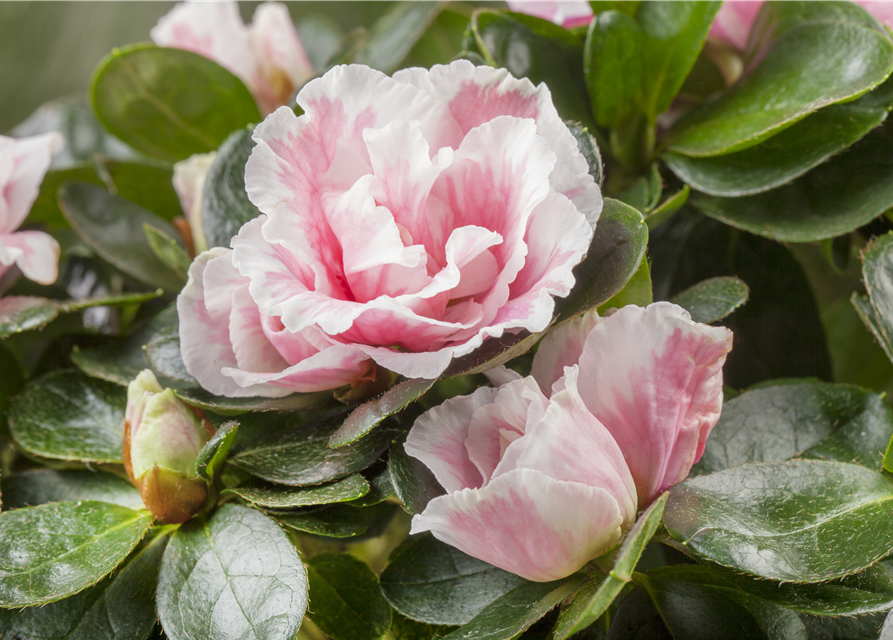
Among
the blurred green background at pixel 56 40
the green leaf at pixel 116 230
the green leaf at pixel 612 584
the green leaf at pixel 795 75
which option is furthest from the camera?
the blurred green background at pixel 56 40

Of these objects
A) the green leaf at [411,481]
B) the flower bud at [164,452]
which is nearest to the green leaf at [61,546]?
the flower bud at [164,452]

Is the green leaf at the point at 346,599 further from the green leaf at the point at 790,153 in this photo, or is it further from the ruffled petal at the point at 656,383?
the green leaf at the point at 790,153

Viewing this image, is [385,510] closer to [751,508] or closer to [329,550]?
[329,550]

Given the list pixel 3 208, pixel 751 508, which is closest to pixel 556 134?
pixel 751 508

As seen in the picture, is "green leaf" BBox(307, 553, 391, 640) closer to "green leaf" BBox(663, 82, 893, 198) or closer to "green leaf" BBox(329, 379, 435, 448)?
"green leaf" BBox(329, 379, 435, 448)

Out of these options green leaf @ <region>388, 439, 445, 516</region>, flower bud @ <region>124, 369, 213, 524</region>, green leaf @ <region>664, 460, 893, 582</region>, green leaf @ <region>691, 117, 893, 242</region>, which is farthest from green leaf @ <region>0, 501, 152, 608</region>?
Answer: green leaf @ <region>691, 117, 893, 242</region>

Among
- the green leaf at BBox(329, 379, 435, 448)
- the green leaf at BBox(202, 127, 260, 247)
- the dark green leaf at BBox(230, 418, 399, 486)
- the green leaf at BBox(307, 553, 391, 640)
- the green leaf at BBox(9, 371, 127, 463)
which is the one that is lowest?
the green leaf at BBox(307, 553, 391, 640)

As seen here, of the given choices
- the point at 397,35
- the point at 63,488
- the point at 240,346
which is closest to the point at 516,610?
the point at 240,346
